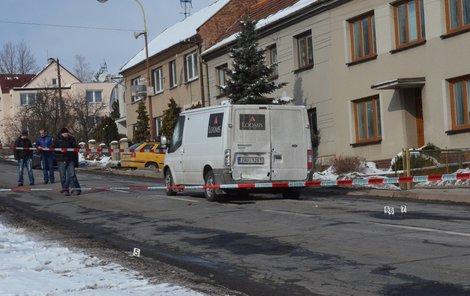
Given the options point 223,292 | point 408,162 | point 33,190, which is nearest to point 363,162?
point 408,162

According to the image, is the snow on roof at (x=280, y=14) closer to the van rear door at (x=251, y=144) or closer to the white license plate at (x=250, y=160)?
the van rear door at (x=251, y=144)

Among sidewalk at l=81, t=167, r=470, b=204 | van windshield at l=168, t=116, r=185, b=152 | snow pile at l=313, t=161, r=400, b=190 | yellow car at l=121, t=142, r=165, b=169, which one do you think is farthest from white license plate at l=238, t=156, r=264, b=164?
yellow car at l=121, t=142, r=165, b=169

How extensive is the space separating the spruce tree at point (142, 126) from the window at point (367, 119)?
2058 centimetres

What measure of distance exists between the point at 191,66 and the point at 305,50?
456 inches

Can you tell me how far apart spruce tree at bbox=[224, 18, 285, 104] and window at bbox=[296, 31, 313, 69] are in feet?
6.92

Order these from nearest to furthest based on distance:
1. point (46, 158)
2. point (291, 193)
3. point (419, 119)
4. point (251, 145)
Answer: point (251, 145)
point (291, 193)
point (46, 158)
point (419, 119)

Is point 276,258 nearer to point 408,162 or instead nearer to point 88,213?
point 88,213

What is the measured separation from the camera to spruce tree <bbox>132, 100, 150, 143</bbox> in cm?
4416

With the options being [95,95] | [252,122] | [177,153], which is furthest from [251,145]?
[95,95]

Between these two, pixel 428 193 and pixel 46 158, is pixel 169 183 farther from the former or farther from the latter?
pixel 46 158

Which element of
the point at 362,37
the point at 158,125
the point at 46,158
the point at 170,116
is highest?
the point at 362,37

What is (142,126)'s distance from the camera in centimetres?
4431

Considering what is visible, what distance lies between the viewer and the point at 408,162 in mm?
17875

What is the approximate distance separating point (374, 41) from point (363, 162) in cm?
475
